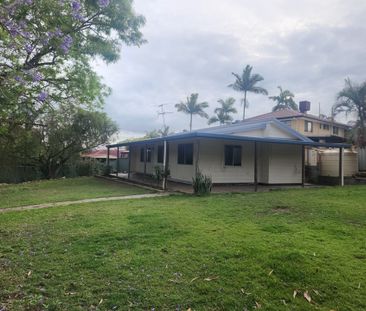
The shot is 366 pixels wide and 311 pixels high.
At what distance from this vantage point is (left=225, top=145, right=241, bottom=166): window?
15539 mm

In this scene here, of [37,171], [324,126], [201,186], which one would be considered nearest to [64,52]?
[201,186]

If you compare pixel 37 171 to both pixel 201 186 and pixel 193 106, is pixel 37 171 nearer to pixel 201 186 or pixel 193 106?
pixel 201 186

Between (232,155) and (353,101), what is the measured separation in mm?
13054

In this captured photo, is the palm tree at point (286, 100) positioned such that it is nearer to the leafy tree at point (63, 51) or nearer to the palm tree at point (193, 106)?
the palm tree at point (193, 106)


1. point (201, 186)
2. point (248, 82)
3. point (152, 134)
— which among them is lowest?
point (201, 186)

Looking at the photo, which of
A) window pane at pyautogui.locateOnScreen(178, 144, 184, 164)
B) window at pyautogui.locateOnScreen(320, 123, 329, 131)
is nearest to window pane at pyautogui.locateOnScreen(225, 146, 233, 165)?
window pane at pyautogui.locateOnScreen(178, 144, 184, 164)

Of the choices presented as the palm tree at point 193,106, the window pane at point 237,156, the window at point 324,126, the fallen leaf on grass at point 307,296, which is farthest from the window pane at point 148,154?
the palm tree at point 193,106

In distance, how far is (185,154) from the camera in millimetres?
16000

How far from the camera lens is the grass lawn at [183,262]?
333 centimetres

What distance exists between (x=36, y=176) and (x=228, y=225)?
22968 millimetres

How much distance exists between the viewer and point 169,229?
5.97 metres

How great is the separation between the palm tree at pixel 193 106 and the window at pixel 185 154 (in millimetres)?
32436

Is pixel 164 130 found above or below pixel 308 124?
above

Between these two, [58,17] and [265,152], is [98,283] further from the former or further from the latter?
[265,152]
